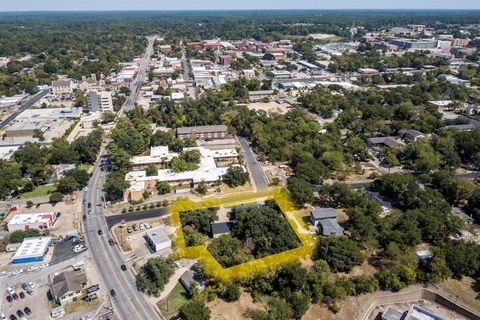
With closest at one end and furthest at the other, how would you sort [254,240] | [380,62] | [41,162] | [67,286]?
[67,286], [254,240], [41,162], [380,62]

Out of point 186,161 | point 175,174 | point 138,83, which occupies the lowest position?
point 175,174

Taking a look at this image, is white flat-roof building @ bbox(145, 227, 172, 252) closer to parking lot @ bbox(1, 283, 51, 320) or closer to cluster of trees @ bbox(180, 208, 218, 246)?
cluster of trees @ bbox(180, 208, 218, 246)

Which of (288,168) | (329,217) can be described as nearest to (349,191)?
(329,217)

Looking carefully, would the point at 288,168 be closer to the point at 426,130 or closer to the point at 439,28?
the point at 426,130

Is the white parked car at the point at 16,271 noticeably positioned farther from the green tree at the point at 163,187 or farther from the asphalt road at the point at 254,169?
the asphalt road at the point at 254,169

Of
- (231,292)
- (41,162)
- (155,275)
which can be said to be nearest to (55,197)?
(41,162)

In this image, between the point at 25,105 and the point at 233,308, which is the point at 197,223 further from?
the point at 25,105
